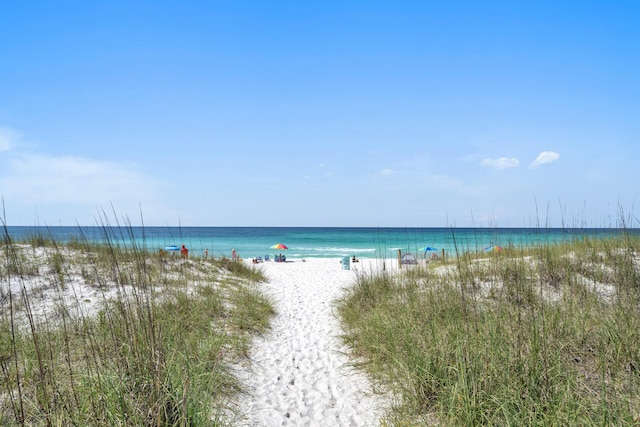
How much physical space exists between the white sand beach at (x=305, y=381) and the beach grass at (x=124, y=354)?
0.27m

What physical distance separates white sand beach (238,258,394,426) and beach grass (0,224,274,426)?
273 millimetres

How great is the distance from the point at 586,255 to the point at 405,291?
13.9ft

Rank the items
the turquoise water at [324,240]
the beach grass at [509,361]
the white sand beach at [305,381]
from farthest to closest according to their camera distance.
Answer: the turquoise water at [324,240] → the white sand beach at [305,381] → the beach grass at [509,361]

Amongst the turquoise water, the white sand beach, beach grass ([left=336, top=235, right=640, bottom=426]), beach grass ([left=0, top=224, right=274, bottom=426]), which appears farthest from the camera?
the turquoise water

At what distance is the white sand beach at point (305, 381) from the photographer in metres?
3.61

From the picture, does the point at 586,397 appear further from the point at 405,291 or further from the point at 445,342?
the point at 405,291

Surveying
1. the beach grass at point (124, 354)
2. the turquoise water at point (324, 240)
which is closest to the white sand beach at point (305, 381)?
the beach grass at point (124, 354)

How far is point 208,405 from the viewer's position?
2988 millimetres

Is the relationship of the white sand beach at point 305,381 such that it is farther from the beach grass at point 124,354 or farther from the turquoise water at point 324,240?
the turquoise water at point 324,240

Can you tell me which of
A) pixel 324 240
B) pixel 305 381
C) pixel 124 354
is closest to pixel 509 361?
pixel 305 381

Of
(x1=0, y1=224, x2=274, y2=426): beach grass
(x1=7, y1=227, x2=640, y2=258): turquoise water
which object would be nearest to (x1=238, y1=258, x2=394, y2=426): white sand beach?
(x1=0, y1=224, x2=274, y2=426): beach grass

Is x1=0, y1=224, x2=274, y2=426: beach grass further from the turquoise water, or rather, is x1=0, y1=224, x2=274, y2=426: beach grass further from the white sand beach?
the turquoise water

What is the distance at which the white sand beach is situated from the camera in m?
3.61

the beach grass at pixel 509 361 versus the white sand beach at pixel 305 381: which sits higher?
the beach grass at pixel 509 361
